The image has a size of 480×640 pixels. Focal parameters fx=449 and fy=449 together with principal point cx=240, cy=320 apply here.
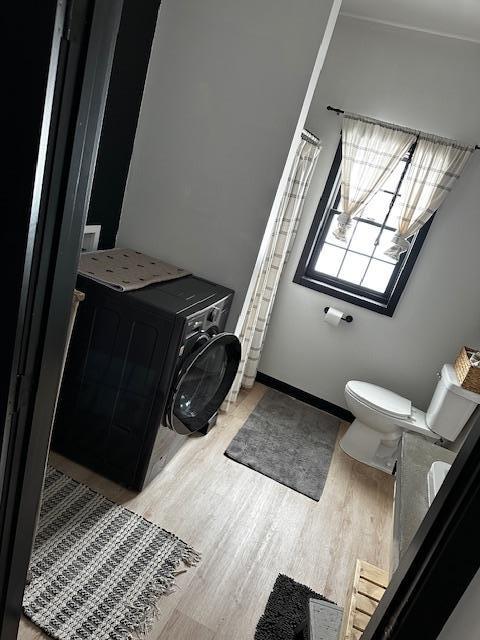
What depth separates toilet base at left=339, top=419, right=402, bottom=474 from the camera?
300cm

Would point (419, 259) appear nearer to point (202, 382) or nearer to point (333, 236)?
point (333, 236)

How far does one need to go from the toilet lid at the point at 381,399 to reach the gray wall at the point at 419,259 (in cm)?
23

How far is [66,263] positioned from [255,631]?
1.59 meters

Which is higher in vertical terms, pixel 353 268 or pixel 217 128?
pixel 217 128


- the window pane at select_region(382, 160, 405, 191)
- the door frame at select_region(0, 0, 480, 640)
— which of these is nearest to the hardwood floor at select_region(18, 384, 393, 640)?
the door frame at select_region(0, 0, 480, 640)

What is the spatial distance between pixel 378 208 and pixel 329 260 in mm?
503

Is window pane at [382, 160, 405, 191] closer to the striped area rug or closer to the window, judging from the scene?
the window

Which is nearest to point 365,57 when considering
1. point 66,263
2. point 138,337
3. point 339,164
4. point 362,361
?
point 339,164

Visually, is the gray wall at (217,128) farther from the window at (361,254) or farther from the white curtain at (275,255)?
the window at (361,254)

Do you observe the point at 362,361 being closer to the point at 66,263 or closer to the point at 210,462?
the point at 210,462

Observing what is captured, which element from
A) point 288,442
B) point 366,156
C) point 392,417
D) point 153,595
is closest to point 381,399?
point 392,417

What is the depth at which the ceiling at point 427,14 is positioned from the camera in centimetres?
242

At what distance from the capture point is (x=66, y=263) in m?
0.78

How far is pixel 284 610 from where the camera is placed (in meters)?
1.80
